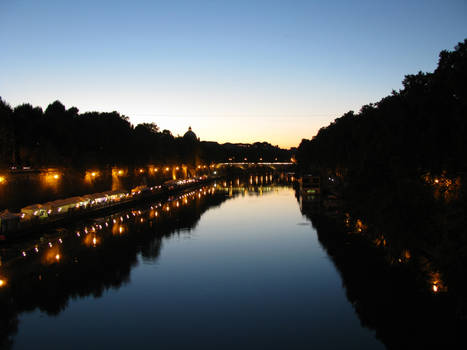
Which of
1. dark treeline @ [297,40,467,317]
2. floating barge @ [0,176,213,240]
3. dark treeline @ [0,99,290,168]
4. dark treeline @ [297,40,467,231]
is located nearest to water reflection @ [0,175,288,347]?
floating barge @ [0,176,213,240]

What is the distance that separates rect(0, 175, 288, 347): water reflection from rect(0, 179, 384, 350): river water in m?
0.05

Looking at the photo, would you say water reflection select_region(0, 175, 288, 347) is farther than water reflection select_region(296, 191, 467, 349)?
Yes

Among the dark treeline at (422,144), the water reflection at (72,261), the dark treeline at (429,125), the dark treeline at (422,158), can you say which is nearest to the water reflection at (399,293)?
the dark treeline at (422,158)

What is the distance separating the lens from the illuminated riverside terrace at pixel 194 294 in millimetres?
13172

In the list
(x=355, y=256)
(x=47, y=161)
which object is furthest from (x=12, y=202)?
(x=355, y=256)

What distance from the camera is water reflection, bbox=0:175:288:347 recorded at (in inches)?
632

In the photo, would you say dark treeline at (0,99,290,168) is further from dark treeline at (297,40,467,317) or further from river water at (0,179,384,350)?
dark treeline at (297,40,467,317)

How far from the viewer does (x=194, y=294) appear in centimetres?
1708

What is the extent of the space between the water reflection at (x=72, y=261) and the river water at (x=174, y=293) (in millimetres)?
52

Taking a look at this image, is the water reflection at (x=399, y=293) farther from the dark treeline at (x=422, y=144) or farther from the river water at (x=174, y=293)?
the dark treeline at (x=422, y=144)

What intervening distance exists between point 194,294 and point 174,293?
804mm

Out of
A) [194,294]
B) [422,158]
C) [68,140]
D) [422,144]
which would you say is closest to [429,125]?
[422,144]

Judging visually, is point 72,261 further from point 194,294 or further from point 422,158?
point 422,158

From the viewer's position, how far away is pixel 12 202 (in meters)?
31.2
